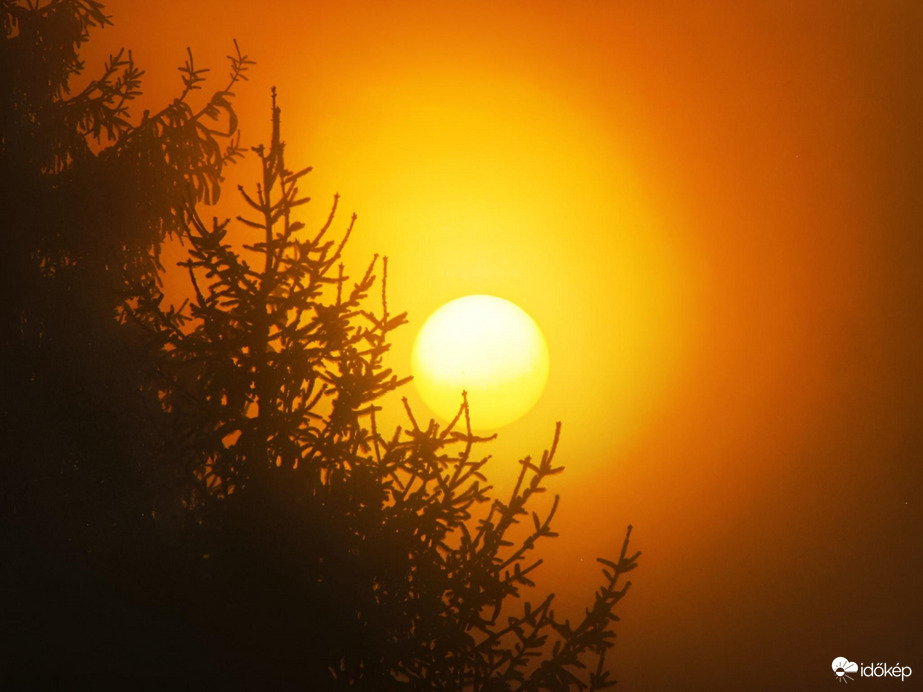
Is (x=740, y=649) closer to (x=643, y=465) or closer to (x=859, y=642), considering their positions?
(x=859, y=642)

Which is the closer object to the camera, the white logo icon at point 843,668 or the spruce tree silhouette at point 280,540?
the spruce tree silhouette at point 280,540

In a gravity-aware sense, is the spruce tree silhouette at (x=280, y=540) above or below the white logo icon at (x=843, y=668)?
below

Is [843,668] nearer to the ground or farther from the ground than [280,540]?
farther from the ground

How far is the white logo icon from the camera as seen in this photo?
11.6 metres

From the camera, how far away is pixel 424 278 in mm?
13492

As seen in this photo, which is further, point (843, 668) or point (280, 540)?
point (843, 668)

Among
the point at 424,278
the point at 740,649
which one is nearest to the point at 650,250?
the point at 424,278

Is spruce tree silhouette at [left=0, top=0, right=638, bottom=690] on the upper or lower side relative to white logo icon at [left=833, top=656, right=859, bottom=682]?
lower

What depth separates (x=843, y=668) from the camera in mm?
11836

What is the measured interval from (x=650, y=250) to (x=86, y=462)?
11855 mm

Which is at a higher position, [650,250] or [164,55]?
[650,250]

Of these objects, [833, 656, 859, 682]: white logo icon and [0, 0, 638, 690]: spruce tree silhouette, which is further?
[833, 656, 859, 682]: white logo icon

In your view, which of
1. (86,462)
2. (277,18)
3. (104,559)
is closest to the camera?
(104,559)

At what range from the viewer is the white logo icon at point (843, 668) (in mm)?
11617
